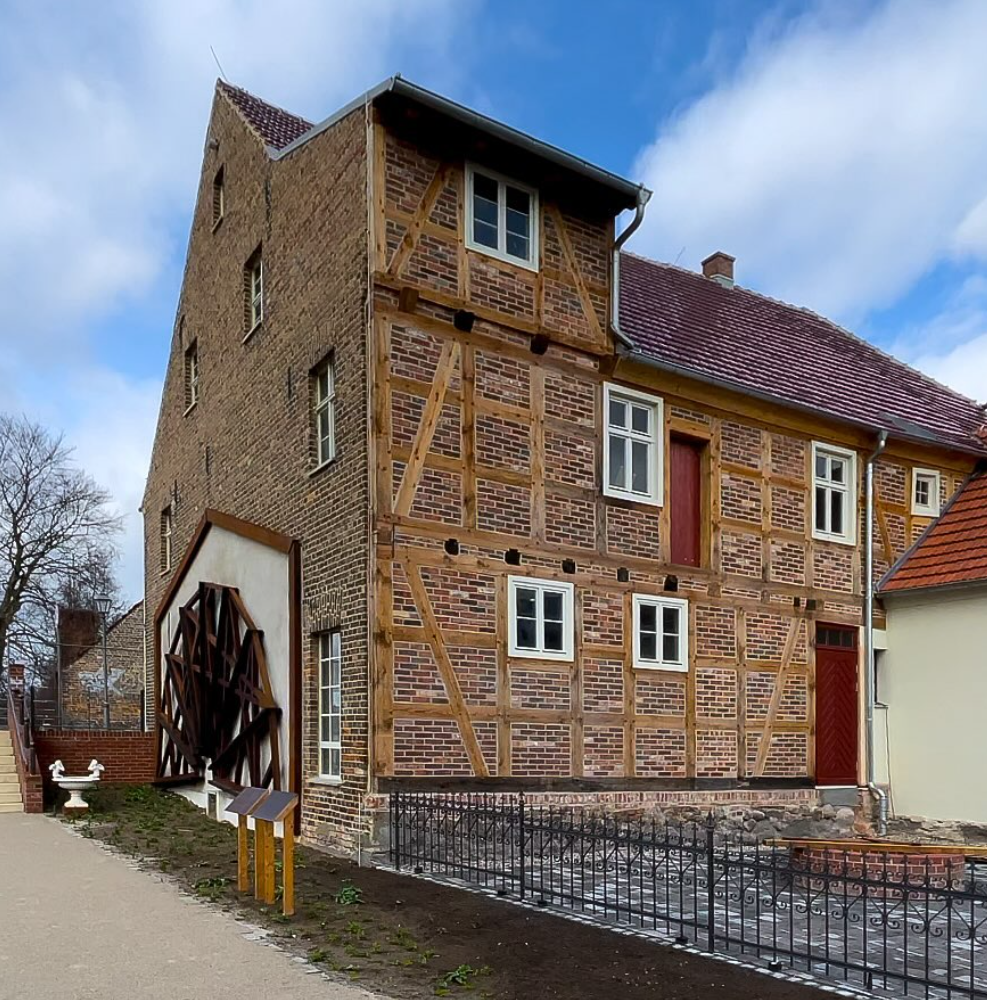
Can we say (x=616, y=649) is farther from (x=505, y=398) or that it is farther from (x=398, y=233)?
(x=398, y=233)

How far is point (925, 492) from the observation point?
1683cm

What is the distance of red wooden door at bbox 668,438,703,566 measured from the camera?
45.3ft

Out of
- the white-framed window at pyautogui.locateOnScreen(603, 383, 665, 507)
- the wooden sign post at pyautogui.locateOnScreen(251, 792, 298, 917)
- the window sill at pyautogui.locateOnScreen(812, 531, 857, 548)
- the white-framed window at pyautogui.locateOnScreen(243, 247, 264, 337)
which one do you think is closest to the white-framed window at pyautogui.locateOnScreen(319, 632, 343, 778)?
the wooden sign post at pyautogui.locateOnScreen(251, 792, 298, 917)

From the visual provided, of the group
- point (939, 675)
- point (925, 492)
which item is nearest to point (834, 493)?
point (925, 492)

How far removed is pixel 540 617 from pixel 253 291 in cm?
674

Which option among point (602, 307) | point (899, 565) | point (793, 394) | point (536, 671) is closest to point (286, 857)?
point (536, 671)

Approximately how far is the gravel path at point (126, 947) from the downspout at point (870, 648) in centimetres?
996

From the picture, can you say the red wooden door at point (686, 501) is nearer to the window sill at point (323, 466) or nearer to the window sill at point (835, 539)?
the window sill at point (835, 539)

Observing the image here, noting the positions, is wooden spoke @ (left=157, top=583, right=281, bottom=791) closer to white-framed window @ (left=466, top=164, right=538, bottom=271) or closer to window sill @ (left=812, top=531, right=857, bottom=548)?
white-framed window @ (left=466, top=164, right=538, bottom=271)

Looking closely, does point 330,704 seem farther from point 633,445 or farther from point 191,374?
point 191,374

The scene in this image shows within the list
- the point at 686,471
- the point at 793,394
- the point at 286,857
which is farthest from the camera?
the point at 793,394

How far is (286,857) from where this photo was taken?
26.8 feet

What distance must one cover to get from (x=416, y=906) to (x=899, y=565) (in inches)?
404

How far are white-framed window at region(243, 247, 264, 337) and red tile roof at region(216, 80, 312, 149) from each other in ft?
5.32
